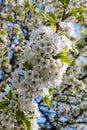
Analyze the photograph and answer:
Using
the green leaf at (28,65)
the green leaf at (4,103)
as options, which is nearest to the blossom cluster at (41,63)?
the green leaf at (28,65)

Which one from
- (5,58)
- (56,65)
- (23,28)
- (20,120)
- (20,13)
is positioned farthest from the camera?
(23,28)

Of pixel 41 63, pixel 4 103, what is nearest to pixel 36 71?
pixel 41 63

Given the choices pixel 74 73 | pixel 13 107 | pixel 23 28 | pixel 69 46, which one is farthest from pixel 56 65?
pixel 23 28

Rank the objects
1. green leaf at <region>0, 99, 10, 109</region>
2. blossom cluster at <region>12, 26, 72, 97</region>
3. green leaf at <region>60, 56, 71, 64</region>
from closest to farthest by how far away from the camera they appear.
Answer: blossom cluster at <region>12, 26, 72, 97</region> → green leaf at <region>60, 56, 71, 64</region> → green leaf at <region>0, 99, 10, 109</region>

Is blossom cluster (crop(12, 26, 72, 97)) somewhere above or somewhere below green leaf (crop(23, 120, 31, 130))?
above

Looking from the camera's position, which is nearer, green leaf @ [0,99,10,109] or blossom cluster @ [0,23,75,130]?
blossom cluster @ [0,23,75,130]

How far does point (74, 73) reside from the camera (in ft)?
31.9

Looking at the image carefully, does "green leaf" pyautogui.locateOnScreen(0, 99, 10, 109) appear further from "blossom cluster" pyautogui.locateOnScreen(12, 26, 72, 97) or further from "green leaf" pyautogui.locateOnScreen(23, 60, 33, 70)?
"green leaf" pyautogui.locateOnScreen(23, 60, 33, 70)

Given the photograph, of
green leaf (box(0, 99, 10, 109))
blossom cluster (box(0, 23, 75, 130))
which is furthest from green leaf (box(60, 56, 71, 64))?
green leaf (box(0, 99, 10, 109))

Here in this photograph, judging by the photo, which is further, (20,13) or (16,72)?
(20,13)

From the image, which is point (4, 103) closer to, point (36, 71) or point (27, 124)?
point (27, 124)

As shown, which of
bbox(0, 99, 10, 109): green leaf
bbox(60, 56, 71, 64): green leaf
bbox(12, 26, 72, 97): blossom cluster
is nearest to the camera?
bbox(12, 26, 72, 97): blossom cluster

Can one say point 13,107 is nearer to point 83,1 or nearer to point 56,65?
point 56,65

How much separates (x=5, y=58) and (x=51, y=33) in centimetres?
425
